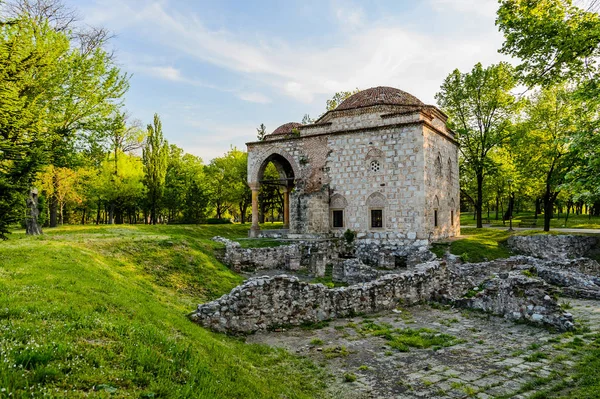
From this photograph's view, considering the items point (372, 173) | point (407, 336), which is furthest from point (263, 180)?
point (407, 336)

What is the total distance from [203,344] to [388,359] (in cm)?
413

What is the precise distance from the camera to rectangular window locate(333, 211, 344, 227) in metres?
27.3

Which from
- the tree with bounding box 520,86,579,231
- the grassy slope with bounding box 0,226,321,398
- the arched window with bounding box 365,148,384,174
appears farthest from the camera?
the tree with bounding box 520,86,579,231

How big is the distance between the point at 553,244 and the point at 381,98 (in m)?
16.4

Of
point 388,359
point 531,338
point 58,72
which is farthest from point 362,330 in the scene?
point 58,72

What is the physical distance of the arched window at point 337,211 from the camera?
27109mm

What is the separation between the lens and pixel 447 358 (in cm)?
802

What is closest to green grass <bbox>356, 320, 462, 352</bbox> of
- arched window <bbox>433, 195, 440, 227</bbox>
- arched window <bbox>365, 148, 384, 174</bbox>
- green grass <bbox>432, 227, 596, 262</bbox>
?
green grass <bbox>432, 227, 596, 262</bbox>

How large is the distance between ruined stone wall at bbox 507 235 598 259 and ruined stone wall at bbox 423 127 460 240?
488 centimetres

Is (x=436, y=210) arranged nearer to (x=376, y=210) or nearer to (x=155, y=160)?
(x=376, y=210)

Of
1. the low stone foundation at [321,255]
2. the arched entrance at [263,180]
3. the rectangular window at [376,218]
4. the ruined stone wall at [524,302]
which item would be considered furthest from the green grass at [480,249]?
the arched entrance at [263,180]

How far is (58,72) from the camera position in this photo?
20172 millimetres

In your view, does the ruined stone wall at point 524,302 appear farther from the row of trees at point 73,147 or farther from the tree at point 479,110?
the tree at point 479,110

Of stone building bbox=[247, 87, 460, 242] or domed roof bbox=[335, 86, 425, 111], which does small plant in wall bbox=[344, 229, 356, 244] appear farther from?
domed roof bbox=[335, 86, 425, 111]
